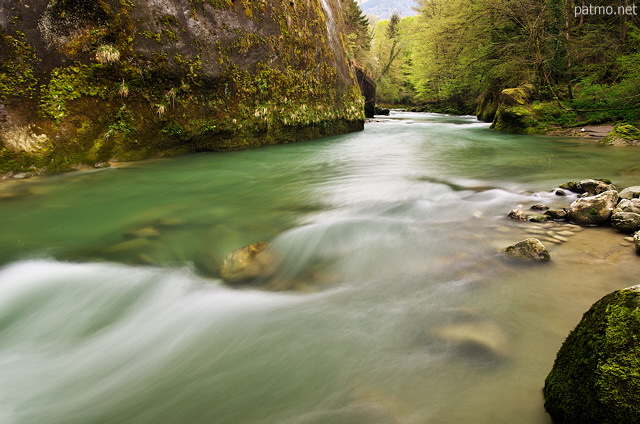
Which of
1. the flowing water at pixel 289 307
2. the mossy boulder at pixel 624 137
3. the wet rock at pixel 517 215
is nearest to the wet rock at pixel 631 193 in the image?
the flowing water at pixel 289 307

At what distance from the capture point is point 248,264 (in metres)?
3.44

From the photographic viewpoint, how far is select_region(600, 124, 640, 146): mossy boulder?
31.2 feet

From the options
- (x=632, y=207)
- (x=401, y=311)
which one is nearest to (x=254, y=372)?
(x=401, y=311)

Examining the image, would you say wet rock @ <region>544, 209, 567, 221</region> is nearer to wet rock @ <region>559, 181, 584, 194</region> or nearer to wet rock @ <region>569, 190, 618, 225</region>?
wet rock @ <region>569, 190, 618, 225</region>

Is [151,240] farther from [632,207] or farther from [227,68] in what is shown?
[227,68]

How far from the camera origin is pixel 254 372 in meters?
2.07

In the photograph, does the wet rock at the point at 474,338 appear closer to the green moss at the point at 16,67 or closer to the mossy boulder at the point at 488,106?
the green moss at the point at 16,67

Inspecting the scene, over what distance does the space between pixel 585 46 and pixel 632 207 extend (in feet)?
44.0

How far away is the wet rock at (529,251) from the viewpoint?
299cm

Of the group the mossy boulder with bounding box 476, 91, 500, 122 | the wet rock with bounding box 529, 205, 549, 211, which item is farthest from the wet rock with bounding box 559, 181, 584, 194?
the mossy boulder with bounding box 476, 91, 500, 122

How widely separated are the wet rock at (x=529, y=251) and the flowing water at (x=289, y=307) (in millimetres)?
98

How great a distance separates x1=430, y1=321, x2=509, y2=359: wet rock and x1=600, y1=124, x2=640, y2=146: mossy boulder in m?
10.8

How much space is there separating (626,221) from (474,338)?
8.62 ft

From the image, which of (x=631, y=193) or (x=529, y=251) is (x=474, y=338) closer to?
(x=529, y=251)
